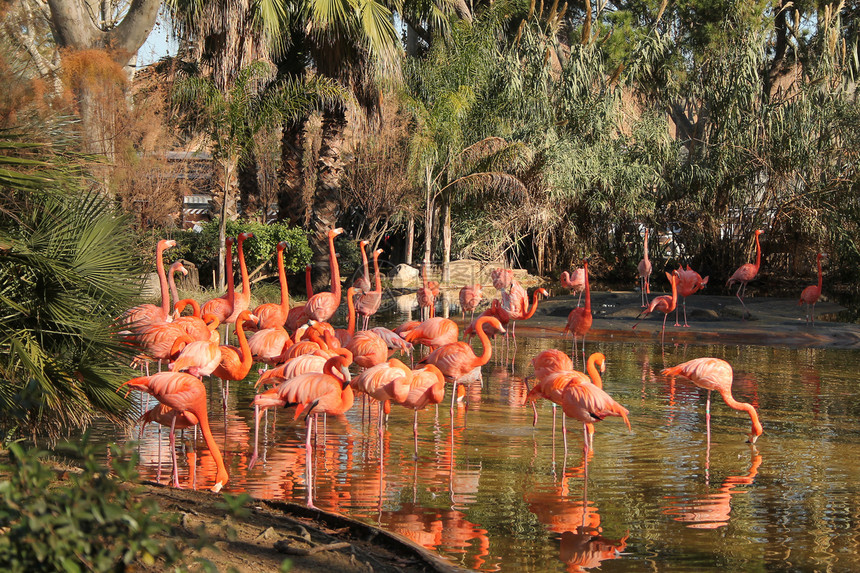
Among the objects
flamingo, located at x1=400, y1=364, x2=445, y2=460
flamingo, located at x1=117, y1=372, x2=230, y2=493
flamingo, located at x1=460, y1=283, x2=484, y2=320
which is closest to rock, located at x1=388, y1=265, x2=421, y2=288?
flamingo, located at x1=460, y1=283, x2=484, y2=320

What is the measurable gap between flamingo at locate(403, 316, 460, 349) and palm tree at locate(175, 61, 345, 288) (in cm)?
750

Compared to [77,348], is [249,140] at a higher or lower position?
higher

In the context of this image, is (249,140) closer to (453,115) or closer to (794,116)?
(453,115)

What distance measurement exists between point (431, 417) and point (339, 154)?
11.8 meters

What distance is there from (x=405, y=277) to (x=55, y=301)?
55.0ft

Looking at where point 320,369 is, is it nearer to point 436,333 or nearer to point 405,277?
point 436,333

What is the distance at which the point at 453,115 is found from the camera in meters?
19.2

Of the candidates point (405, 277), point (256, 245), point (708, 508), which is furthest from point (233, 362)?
point (405, 277)

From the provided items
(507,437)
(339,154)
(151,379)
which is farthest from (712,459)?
(339,154)

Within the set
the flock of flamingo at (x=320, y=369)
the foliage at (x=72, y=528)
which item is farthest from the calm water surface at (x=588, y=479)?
the foliage at (x=72, y=528)

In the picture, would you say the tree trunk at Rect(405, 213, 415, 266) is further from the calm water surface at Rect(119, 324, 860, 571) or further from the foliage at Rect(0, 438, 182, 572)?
the foliage at Rect(0, 438, 182, 572)

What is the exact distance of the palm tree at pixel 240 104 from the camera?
1484 centimetres

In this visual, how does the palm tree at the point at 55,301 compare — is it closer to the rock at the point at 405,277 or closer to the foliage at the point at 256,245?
the foliage at the point at 256,245

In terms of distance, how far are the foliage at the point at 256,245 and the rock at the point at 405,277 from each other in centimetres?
296
